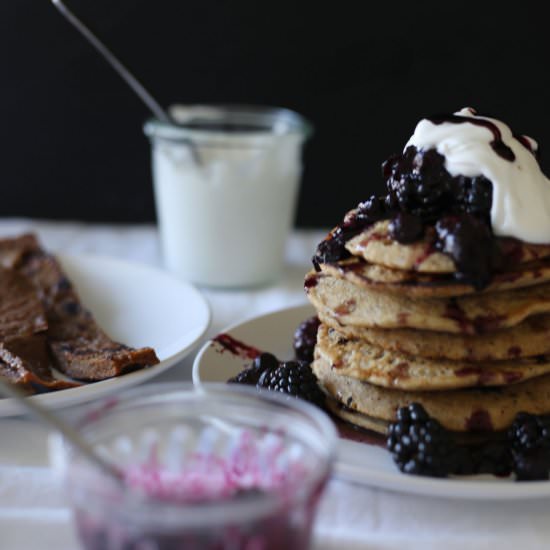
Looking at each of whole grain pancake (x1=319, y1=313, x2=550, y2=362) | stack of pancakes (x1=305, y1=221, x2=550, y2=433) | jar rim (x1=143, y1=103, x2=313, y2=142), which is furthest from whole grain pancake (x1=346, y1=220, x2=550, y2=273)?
jar rim (x1=143, y1=103, x2=313, y2=142)

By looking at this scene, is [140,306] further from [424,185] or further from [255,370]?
[424,185]

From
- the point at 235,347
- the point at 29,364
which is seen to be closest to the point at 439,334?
the point at 235,347

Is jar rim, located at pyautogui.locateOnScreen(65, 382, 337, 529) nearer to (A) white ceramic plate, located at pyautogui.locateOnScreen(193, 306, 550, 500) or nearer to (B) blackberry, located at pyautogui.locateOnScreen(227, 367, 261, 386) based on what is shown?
(A) white ceramic plate, located at pyautogui.locateOnScreen(193, 306, 550, 500)

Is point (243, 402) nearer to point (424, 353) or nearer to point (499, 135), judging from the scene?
point (424, 353)

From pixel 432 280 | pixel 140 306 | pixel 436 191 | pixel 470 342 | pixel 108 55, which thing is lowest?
pixel 140 306

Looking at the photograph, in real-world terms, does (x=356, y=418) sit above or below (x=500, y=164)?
below

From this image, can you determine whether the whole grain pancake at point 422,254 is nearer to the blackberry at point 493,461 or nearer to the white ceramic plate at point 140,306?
the blackberry at point 493,461
